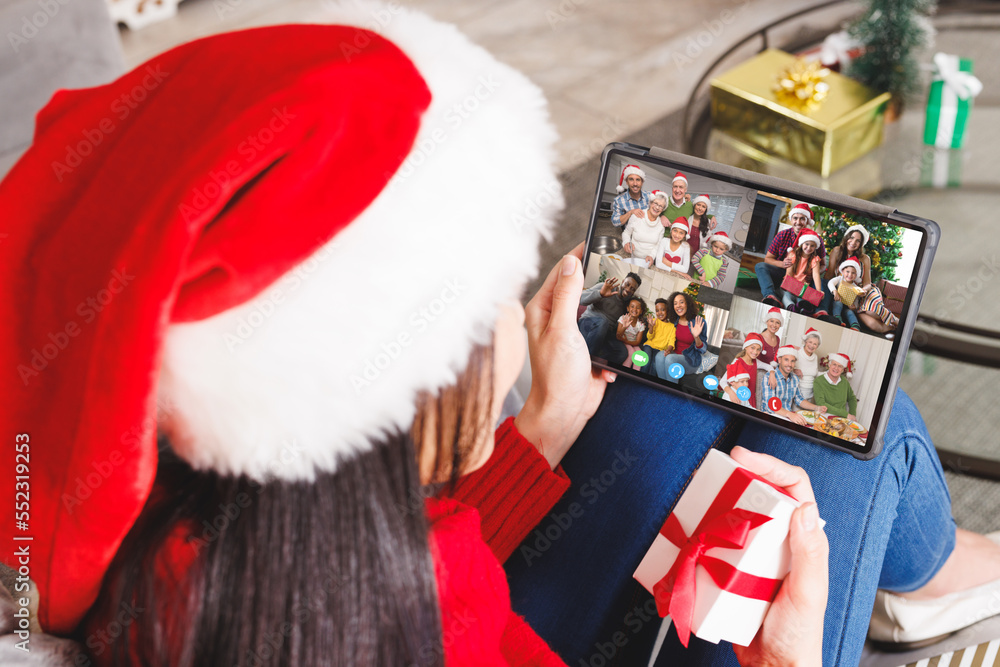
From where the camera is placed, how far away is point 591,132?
2.12 metres

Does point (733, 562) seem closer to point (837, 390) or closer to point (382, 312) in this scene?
point (837, 390)

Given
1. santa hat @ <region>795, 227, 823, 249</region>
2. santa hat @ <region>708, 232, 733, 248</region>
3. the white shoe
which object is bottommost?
the white shoe

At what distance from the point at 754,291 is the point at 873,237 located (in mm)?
118

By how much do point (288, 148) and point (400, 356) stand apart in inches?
5.8

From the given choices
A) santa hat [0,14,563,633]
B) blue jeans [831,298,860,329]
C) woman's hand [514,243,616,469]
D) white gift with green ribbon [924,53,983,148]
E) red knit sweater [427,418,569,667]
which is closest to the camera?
santa hat [0,14,563,633]

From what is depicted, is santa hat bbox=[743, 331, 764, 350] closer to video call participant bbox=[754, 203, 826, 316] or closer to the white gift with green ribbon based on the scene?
video call participant bbox=[754, 203, 826, 316]

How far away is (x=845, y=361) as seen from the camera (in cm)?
68

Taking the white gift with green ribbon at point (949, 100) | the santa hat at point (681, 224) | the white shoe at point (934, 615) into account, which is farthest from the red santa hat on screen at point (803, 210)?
the white gift with green ribbon at point (949, 100)

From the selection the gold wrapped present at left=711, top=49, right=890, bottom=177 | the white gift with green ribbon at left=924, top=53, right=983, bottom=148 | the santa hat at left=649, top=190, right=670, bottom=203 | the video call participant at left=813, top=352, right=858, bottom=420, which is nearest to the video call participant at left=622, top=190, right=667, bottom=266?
the santa hat at left=649, top=190, right=670, bottom=203

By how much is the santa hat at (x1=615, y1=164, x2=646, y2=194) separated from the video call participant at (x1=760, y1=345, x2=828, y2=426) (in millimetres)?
233

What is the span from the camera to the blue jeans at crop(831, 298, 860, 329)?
671 millimetres

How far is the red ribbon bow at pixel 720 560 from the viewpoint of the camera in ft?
1.97

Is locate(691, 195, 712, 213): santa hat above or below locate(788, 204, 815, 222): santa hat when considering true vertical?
below

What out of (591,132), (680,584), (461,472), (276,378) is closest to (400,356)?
(276,378)
